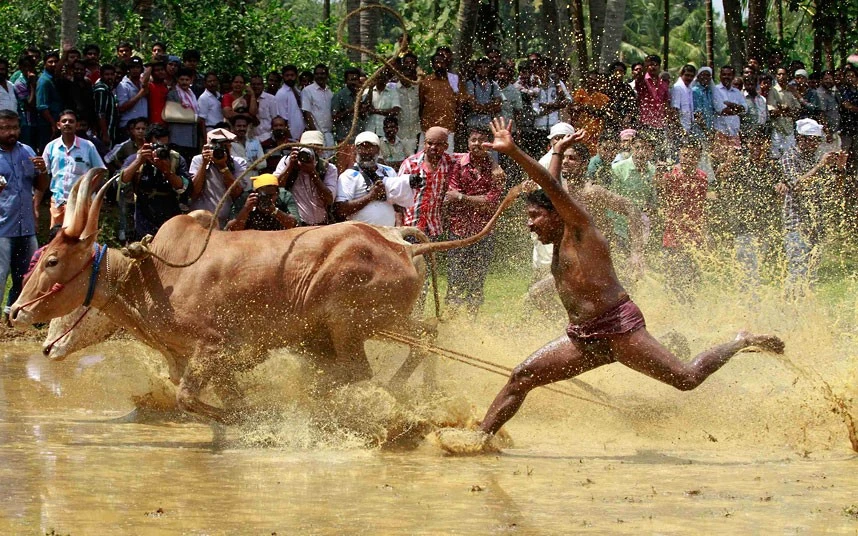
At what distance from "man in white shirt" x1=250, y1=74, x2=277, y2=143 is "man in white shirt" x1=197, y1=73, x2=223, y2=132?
485 mm

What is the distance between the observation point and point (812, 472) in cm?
754

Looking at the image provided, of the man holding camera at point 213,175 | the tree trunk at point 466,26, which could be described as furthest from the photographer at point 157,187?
the tree trunk at point 466,26

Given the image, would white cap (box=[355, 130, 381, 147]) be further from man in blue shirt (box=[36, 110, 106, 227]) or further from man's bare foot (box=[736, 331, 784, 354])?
man's bare foot (box=[736, 331, 784, 354])

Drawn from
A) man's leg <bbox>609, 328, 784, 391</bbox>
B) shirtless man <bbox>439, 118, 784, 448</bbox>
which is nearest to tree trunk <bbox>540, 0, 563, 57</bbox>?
shirtless man <bbox>439, 118, 784, 448</bbox>

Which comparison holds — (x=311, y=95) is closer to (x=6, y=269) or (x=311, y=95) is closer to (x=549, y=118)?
(x=549, y=118)

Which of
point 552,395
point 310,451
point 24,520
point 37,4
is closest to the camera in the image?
point 24,520

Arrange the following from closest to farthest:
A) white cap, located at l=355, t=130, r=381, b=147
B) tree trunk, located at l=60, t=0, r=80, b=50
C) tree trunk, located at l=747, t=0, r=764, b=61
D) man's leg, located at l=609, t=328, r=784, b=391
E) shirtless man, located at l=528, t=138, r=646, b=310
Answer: man's leg, located at l=609, t=328, r=784, b=391 < shirtless man, located at l=528, t=138, r=646, b=310 < white cap, located at l=355, t=130, r=381, b=147 < tree trunk, located at l=60, t=0, r=80, b=50 < tree trunk, located at l=747, t=0, r=764, b=61

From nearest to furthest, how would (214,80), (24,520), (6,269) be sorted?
(24,520) → (6,269) → (214,80)

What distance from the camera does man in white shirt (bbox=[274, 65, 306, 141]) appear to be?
15.5 meters

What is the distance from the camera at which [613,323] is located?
25.6 ft

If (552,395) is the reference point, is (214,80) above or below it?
above

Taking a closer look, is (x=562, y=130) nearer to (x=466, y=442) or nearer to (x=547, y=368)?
(x=547, y=368)

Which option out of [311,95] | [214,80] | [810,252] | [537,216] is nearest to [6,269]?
[214,80]

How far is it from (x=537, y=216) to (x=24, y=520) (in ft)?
11.0
